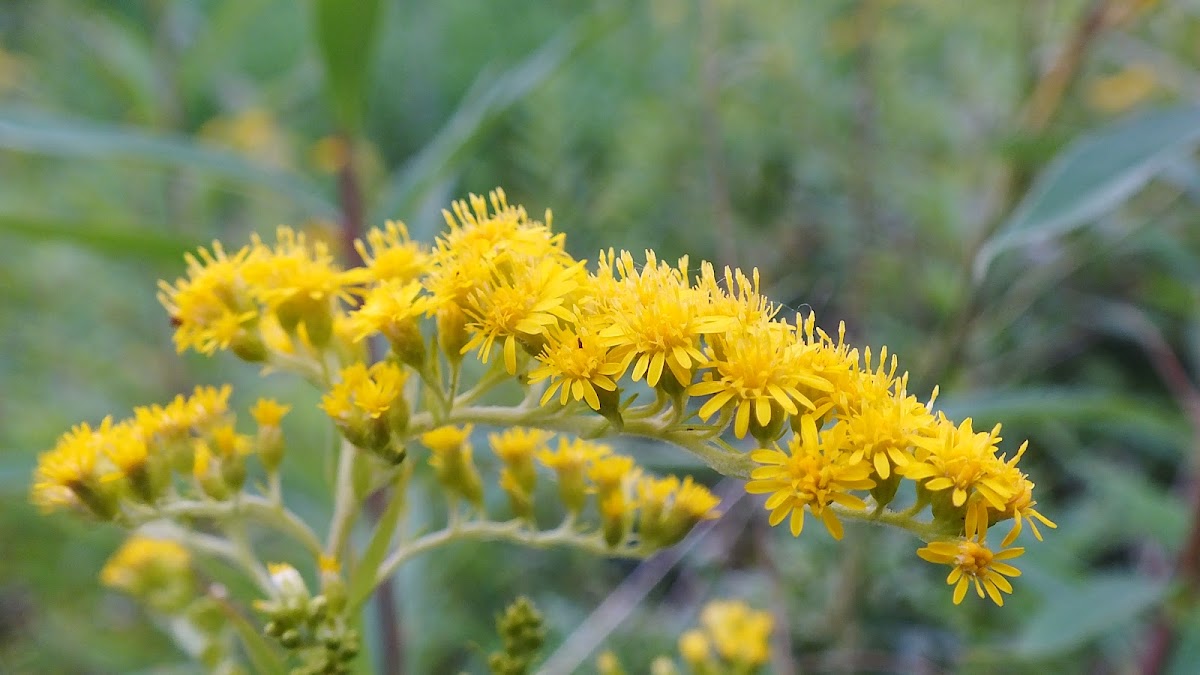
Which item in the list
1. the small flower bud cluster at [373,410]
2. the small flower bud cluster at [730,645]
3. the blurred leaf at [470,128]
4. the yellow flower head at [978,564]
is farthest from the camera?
the blurred leaf at [470,128]

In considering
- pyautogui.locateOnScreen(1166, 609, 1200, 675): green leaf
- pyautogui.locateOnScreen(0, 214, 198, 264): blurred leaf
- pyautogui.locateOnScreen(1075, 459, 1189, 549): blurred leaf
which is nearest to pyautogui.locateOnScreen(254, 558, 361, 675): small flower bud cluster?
pyautogui.locateOnScreen(0, 214, 198, 264): blurred leaf

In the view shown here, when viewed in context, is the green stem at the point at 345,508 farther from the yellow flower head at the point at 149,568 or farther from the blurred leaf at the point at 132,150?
the blurred leaf at the point at 132,150

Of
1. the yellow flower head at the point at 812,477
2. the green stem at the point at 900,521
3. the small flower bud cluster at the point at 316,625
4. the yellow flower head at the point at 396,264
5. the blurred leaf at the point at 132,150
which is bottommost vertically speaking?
the green stem at the point at 900,521

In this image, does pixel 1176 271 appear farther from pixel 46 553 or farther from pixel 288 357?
pixel 46 553

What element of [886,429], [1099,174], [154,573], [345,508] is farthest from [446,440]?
[1099,174]

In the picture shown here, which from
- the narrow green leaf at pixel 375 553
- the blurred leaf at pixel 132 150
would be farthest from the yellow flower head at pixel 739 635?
the blurred leaf at pixel 132 150

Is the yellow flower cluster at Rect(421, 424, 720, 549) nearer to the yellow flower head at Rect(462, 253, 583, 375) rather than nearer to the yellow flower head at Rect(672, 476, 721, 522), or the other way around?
the yellow flower head at Rect(672, 476, 721, 522)

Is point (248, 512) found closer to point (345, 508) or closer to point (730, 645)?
point (345, 508)

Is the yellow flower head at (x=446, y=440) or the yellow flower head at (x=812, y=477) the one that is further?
the yellow flower head at (x=446, y=440)
